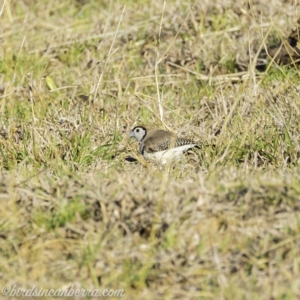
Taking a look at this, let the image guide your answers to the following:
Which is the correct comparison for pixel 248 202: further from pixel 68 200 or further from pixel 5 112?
pixel 5 112

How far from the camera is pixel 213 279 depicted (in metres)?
4.18

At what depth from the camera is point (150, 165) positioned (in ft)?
19.7

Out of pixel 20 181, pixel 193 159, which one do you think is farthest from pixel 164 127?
pixel 20 181

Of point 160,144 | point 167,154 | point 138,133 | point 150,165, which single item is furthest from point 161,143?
point 150,165

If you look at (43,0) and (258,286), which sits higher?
(258,286)

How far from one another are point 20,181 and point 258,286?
177 cm

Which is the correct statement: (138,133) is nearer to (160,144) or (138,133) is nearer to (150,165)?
(160,144)

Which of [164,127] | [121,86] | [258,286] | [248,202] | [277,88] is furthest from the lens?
[121,86]

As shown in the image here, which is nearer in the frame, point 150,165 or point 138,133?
point 150,165

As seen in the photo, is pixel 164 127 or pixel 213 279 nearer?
pixel 213 279

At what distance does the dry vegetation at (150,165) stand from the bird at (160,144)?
12 centimetres

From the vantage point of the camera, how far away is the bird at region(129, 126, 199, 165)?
6121mm

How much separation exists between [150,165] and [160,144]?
403 millimetres

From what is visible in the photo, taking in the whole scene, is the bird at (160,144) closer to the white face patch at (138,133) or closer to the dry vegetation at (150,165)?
the white face patch at (138,133)
